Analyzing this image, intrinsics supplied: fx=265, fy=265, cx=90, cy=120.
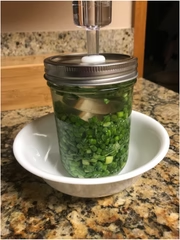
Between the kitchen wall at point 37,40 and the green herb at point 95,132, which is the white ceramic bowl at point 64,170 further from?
the kitchen wall at point 37,40

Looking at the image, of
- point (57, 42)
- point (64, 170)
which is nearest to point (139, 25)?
point (57, 42)

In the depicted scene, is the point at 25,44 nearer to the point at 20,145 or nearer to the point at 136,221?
the point at 20,145

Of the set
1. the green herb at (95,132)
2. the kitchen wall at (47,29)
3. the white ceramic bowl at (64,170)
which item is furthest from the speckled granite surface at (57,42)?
the green herb at (95,132)

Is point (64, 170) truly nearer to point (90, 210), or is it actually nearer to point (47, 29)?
point (90, 210)

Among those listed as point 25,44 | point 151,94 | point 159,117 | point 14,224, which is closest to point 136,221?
point 14,224

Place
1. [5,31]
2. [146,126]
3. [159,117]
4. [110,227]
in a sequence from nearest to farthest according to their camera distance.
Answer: [110,227]
[146,126]
[159,117]
[5,31]

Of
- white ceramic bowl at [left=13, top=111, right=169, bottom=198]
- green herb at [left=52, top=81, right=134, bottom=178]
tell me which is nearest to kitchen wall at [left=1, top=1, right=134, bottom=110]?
white ceramic bowl at [left=13, top=111, right=169, bottom=198]

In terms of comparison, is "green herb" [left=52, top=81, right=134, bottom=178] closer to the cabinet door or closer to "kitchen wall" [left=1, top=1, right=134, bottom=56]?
"kitchen wall" [left=1, top=1, right=134, bottom=56]
